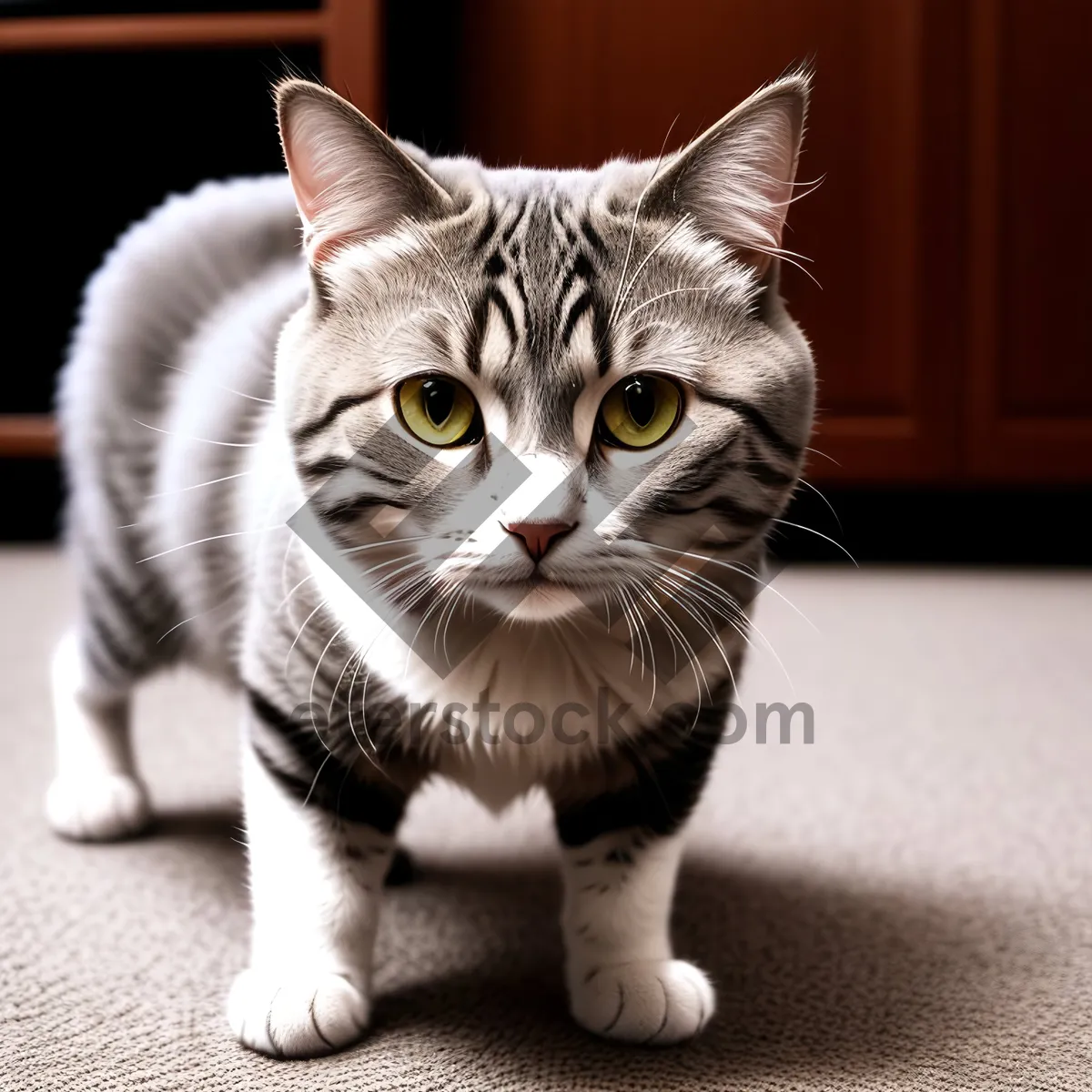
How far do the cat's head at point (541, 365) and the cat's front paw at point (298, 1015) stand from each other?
0.24 m

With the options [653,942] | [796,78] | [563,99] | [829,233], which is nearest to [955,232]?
[829,233]

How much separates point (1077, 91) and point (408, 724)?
6.37 feet

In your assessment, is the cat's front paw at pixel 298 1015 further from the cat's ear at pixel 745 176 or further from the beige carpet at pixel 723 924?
the cat's ear at pixel 745 176

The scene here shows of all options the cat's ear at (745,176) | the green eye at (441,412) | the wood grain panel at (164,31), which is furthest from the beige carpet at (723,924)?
the wood grain panel at (164,31)

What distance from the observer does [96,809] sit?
3.41 ft

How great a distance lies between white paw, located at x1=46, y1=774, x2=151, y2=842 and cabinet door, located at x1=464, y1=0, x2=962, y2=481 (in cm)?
139

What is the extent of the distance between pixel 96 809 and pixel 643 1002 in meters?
0.55

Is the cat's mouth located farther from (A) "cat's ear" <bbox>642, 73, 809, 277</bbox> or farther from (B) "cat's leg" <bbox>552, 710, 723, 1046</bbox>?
(A) "cat's ear" <bbox>642, 73, 809, 277</bbox>

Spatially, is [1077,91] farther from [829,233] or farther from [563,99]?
[563,99]

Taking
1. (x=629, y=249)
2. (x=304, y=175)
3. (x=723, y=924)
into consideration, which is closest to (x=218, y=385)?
(x=304, y=175)

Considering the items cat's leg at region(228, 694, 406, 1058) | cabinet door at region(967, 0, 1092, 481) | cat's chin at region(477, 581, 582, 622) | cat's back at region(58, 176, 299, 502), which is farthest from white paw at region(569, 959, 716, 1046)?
cabinet door at region(967, 0, 1092, 481)

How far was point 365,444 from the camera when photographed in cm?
70

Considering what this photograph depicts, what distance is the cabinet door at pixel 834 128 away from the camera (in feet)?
6.96

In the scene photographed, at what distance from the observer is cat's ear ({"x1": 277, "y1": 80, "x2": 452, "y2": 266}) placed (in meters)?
0.70
